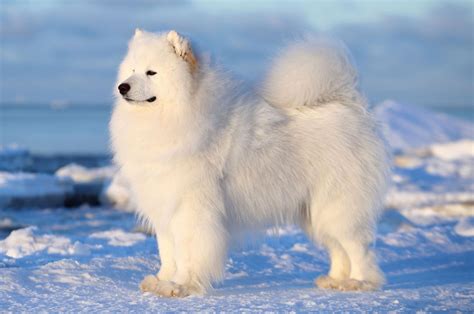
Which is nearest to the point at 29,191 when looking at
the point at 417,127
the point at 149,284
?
the point at 149,284

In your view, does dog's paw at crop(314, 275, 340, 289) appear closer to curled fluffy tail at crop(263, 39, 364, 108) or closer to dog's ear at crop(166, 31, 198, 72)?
curled fluffy tail at crop(263, 39, 364, 108)

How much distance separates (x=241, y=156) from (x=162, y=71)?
0.84 metres

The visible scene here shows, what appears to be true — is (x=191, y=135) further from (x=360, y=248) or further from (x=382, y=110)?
(x=382, y=110)

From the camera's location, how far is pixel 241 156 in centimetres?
526

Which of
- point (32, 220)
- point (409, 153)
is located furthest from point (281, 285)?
point (409, 153)

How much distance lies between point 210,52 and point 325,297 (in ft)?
6.41

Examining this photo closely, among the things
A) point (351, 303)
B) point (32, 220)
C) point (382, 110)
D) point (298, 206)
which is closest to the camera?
point (351, 303)

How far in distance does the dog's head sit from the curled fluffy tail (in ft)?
2.62

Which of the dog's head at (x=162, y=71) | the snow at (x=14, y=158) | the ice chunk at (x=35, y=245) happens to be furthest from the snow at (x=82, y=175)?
the dog's head at (x=162, y=71)

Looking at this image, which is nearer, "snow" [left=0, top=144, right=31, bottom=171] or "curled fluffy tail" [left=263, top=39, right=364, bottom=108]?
"curled fluffy tail" [left=263, top=39, right=364, bottom=108]

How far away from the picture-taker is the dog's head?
4.99m

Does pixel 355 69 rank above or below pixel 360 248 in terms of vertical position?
above

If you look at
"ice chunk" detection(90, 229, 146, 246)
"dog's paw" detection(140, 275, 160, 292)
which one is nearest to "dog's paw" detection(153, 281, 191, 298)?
"dog's paw" detection(140, 275, 160, 292)

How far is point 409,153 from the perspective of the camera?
21859mm
